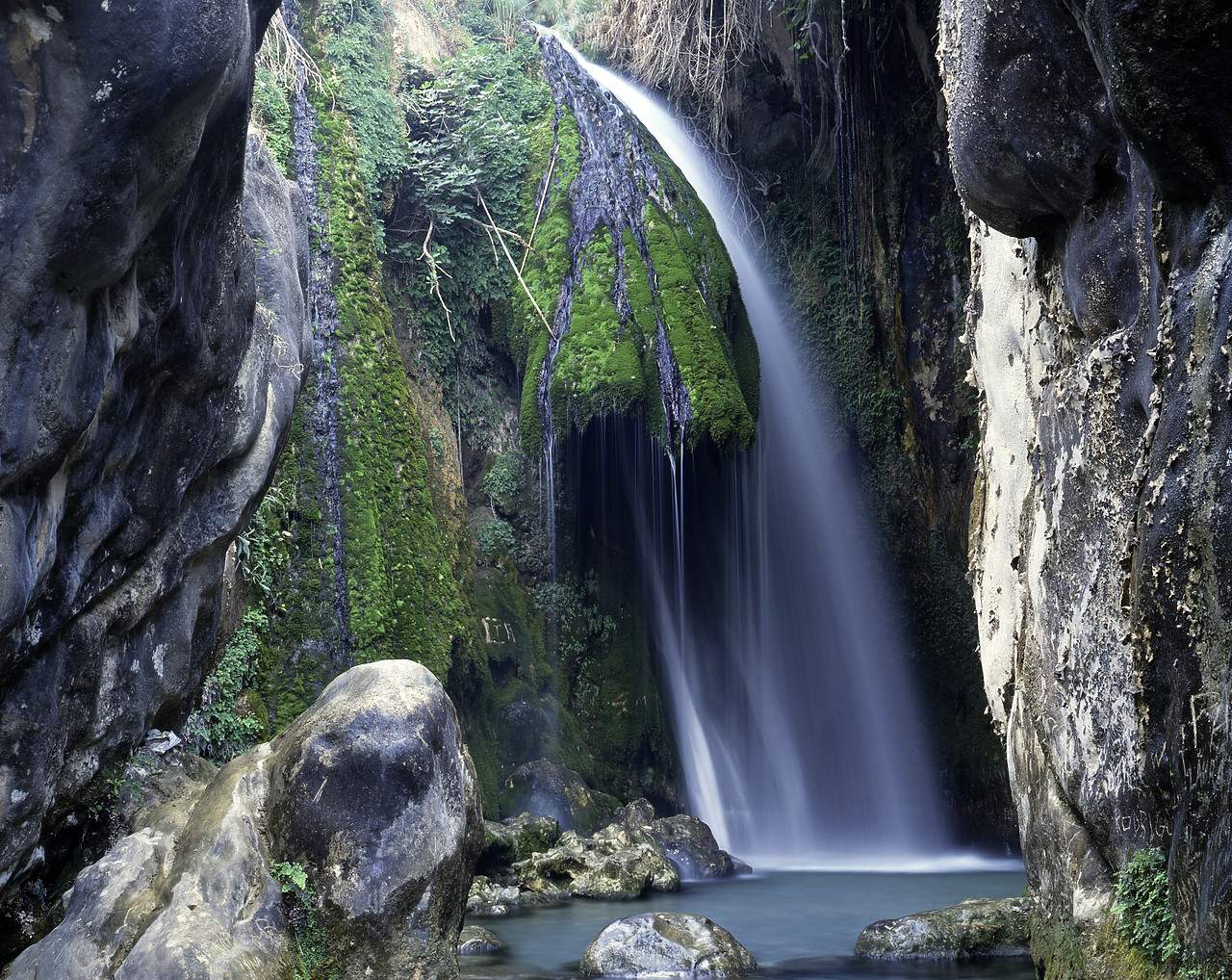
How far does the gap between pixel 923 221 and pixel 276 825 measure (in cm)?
955

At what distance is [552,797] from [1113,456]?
7.72 metres

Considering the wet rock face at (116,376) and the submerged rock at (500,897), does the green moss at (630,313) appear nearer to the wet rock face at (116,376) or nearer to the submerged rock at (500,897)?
the submerged rock at (500,897)

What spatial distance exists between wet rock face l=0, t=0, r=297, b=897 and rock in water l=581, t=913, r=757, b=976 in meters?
2.97

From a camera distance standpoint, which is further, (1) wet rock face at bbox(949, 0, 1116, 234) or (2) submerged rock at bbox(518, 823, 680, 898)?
(2) submerged rock at bbox(518, 823, 680, 898)

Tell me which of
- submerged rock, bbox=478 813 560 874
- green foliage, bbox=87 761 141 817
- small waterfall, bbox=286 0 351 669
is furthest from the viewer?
small waterfall, bbox=286 0 351 669

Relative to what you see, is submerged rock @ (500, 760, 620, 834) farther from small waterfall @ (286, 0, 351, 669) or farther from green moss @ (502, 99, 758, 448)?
green moss @ (502, 99, 758, 448)

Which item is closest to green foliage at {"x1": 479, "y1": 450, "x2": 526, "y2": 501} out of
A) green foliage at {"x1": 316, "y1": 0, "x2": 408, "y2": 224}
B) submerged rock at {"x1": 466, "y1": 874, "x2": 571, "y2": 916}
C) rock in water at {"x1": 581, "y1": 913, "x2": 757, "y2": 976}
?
green foliage at {"x1": 316, "y1": 0, "x2": 408, "y2": 224}

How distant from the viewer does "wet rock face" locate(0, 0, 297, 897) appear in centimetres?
285

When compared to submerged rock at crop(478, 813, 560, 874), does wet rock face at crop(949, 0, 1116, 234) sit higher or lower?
higher

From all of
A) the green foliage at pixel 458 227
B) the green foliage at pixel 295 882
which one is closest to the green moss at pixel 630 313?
the green foliage at pixel 458 227

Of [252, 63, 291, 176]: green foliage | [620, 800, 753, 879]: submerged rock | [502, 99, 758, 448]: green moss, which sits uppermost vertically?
[252, 63, 291, 176]: green foliage

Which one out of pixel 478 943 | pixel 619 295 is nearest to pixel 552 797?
pixel 478 943

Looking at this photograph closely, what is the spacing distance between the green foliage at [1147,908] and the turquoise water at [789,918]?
2342mm

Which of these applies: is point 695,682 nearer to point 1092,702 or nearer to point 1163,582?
point 1092,702
